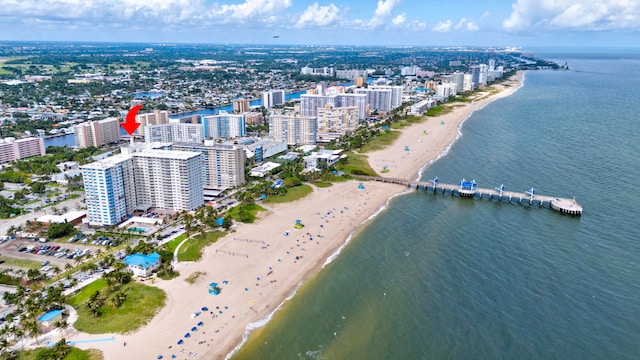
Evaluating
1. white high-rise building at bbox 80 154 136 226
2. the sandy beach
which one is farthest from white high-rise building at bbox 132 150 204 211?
the sandy beach

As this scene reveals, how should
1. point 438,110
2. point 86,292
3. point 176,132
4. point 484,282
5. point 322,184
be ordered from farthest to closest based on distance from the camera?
1. point 438,110
2. point 176,132
3. point 322,184
4. point 484,282
5. point 86,292

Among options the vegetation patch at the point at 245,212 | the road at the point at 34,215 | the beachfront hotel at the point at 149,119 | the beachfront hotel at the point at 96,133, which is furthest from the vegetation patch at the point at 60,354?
the beachfront hotel at the point at 149,119

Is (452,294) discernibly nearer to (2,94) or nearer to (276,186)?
(276,186)

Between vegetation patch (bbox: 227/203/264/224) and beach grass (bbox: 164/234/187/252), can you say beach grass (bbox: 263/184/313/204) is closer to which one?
vegetation patch (bbox: 227/203/264/224)

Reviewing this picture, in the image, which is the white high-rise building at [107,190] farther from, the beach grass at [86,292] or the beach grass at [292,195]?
the beach grass at [292,195]

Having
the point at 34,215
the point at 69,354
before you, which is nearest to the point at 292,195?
the point at 34,215

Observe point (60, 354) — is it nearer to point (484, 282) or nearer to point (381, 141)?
point (484, 282)
